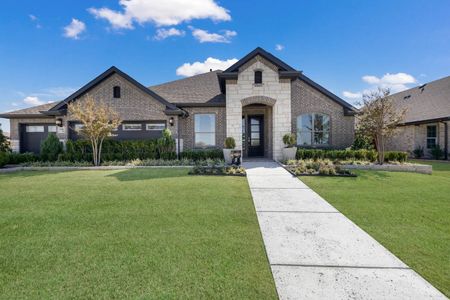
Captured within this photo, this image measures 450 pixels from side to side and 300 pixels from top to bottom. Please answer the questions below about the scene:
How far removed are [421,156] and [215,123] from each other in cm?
1659

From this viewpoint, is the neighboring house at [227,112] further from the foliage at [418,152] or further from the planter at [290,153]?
the foliage at [418,152]

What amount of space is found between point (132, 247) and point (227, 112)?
35.3ft

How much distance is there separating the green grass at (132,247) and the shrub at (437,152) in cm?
1804

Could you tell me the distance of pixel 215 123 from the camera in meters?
14.4

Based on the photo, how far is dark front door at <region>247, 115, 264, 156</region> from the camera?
615 inches

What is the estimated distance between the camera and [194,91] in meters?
15.9

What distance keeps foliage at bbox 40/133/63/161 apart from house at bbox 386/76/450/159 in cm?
2166

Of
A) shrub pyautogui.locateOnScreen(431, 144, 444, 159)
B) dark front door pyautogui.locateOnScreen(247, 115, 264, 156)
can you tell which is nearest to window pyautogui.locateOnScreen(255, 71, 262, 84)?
dark front door pyautogui.locateOnScreen(247, 115, 264, 156)

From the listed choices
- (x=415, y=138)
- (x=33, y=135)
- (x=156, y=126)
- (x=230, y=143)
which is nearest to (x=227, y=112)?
(x=230, y=143)

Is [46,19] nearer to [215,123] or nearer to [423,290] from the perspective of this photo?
[215,123]

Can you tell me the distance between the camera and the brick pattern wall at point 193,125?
14.4m

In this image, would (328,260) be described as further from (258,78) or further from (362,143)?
(362,143)

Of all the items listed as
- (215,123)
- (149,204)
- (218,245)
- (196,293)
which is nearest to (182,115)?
(215,123)

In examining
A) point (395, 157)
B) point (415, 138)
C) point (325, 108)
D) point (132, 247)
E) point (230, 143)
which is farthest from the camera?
point (415, 138)
